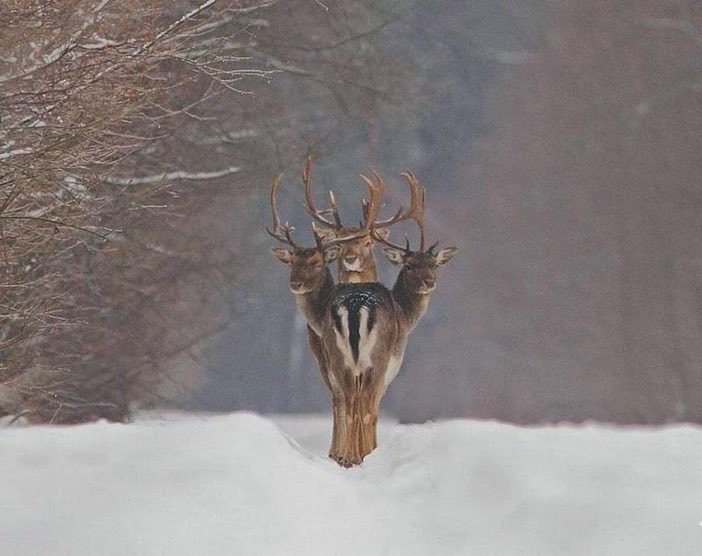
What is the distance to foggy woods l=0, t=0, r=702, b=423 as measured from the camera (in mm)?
12266

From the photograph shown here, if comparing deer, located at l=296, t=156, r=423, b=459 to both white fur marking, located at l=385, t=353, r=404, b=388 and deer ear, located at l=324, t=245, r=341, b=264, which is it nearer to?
deer ear, located at l=324, t=245, r=341, b=264

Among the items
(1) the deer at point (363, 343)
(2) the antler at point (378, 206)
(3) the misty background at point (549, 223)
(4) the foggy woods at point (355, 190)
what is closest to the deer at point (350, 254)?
(2) the antler at point (378, 206)

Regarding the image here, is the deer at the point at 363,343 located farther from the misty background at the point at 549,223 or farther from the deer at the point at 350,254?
the misty background at the point at 549,223

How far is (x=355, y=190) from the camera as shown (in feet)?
97.9

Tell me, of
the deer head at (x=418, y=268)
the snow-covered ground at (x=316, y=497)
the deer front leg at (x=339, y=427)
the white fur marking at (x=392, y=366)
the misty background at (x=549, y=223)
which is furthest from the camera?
the misty background at (x=549, y=223)

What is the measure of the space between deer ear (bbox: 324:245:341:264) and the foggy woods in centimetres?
152

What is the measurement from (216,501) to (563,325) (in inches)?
1222

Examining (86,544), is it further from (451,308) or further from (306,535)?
(451,308)

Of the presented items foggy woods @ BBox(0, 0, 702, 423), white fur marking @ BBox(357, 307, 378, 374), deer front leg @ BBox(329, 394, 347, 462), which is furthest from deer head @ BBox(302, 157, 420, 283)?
foggy woods @ BBox(0, 0, 702, 423)

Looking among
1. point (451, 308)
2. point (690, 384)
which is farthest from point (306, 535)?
point (451, 308)

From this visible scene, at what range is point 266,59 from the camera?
1898cm

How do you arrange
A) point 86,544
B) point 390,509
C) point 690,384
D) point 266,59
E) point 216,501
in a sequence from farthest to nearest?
point 690,384
point 266,59
point 390,509
point 216,501
point 86,544

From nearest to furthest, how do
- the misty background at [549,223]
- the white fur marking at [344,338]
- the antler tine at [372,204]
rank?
the white fur marking at [344,338] < the antler tine at [372,204] < the misty background at [549,223]

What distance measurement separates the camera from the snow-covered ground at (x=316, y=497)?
788 cm
